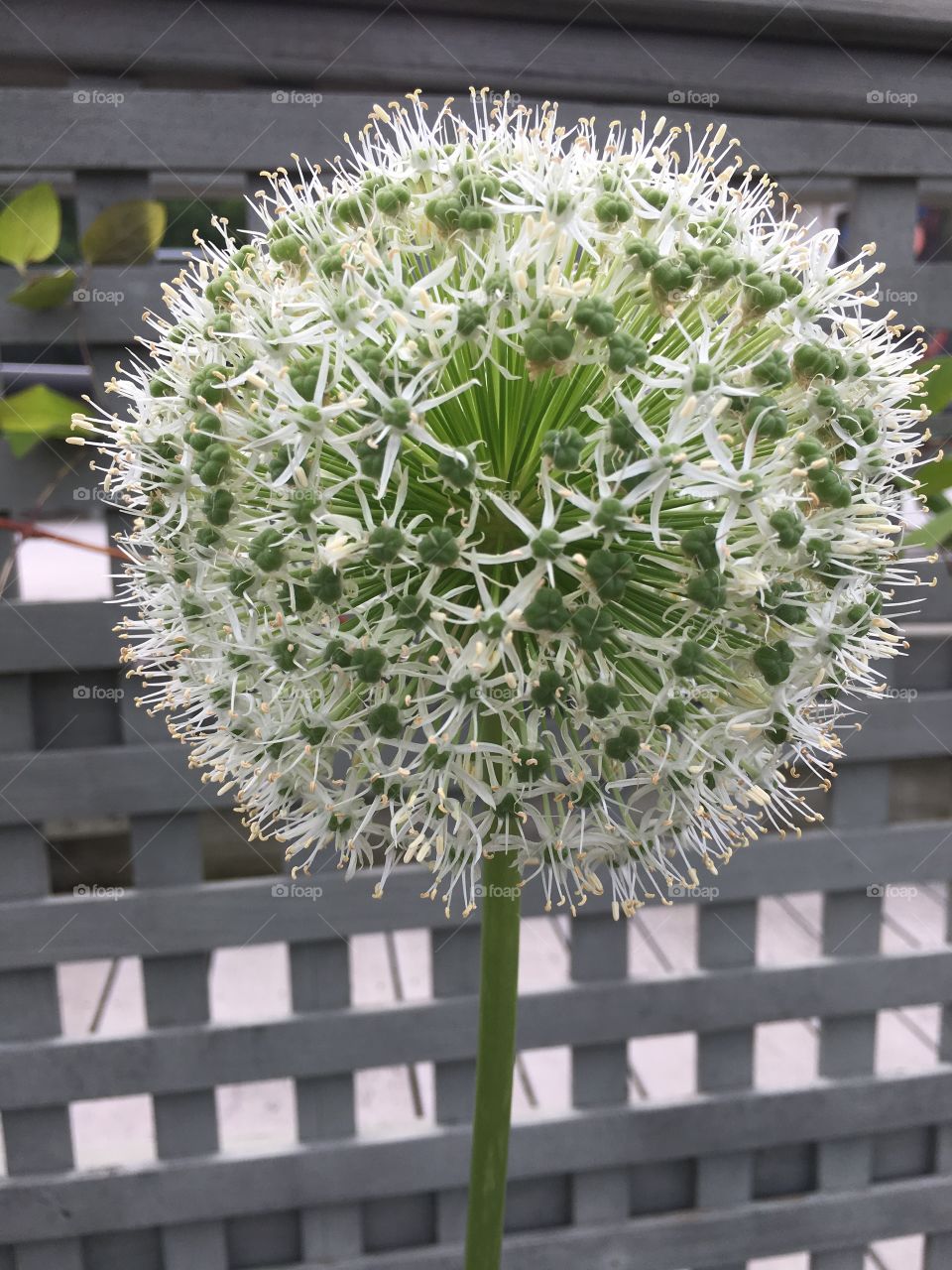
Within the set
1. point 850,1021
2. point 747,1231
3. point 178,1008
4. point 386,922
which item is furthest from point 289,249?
point 747,1231

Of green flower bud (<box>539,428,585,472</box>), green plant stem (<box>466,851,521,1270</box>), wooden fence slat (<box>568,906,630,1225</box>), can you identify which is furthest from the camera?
wooden fence slat (<box>568,906,630,1225</box>)

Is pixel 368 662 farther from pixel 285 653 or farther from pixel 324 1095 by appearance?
pixel 324 1095

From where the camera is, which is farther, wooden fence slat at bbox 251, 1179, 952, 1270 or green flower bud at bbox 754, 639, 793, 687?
wooden fence slat at bbox 251, 1179, 952, 1270

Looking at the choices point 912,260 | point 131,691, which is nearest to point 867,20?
point 912,260

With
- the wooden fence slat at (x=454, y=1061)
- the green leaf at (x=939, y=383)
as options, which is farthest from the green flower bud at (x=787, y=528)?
the wooden fence slat at (x=454, y=1061)

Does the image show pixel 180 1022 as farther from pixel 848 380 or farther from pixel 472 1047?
pixel 848 380

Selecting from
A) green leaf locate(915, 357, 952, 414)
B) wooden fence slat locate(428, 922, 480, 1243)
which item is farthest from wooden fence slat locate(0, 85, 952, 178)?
wooden fence slat locate(428, 922, 480, 1243)

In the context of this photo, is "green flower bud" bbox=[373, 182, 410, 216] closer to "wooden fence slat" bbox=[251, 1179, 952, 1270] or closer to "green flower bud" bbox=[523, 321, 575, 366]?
"green flower bud" bbox=[523, 321, 575, 366]
